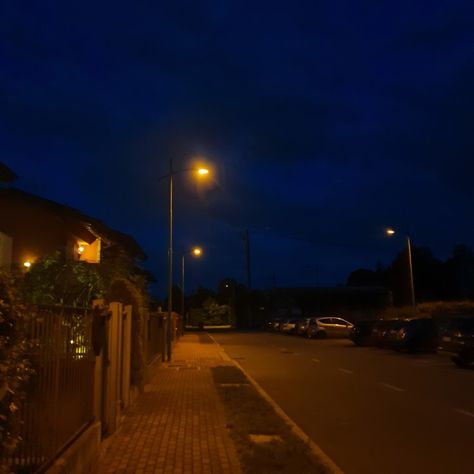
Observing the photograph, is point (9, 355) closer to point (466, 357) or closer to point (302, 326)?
point (466, 357)

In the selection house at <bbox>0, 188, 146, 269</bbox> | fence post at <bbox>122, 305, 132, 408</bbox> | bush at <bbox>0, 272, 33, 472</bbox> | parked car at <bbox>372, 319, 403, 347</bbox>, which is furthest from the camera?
parked car at <bbox>372, 319, 403, 347</bbox>

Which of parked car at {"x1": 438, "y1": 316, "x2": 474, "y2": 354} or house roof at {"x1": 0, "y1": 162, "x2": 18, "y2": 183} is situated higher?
house roof at {"x1": 0, "y1": 162, "x2": 18, "y2": 183}

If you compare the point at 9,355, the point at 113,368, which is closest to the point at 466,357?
the point at 113,368

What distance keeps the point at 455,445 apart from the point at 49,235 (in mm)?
23309

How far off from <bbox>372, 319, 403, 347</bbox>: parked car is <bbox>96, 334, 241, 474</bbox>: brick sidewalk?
659 inches

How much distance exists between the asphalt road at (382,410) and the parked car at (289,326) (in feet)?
98.8

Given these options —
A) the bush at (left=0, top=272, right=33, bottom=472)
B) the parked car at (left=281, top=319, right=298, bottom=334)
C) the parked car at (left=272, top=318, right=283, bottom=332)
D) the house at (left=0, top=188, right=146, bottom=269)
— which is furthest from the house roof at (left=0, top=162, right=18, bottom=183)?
the parked car at (left=272, top=318, right=283, bottom=332)

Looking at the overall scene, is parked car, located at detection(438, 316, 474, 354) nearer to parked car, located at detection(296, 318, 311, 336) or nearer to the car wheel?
the car wheel

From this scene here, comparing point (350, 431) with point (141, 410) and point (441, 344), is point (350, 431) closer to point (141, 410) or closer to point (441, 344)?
point (141, 410)

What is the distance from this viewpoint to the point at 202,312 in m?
104

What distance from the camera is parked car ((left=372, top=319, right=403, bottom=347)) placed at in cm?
3052

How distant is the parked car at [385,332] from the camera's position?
30.5 m

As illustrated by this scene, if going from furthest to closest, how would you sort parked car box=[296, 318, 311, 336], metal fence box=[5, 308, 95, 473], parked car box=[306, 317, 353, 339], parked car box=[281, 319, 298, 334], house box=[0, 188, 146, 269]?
parked car box=[281, 319, 298, 334]
parked car box=[296, 318, 311, 336]
parked car box=[306, 317, 353, 339]
house box=[0, 188, 146, 269]
metal fence box=[5, 308, 95, 473]

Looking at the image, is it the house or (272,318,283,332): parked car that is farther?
(272,318,283,332): parked car
